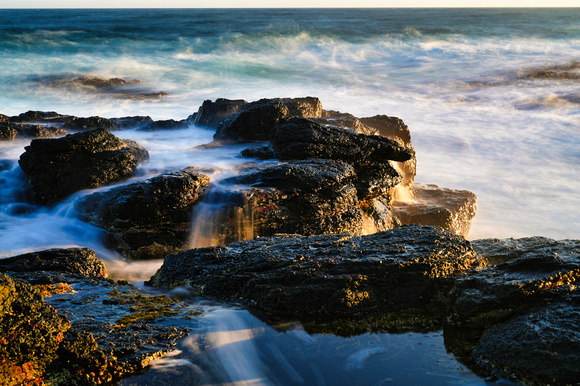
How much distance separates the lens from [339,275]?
4.14 m

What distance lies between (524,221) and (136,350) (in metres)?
8.64

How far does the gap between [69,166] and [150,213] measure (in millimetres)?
1818

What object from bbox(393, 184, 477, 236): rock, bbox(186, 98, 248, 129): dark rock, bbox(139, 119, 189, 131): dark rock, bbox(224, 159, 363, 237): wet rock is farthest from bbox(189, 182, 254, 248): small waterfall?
bbox(139, 119, 189, 131): dark rock

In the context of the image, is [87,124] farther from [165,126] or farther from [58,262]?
[58,262]

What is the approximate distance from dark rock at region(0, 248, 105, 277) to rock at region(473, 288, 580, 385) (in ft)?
12.1

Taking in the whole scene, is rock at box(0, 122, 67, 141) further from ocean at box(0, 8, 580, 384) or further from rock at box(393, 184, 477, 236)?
rock at box(393, 184, 477, 236)

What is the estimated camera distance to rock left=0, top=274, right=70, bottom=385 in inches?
113

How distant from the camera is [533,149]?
559 inches

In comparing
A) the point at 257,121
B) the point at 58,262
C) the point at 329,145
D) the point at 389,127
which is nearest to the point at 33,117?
the point at 257,121

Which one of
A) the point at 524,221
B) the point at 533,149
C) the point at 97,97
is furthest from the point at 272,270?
the point at 97,97

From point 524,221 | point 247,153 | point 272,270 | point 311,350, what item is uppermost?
point 247,153

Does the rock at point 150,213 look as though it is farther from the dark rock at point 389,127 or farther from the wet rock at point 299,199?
the dark rock at point 389,127

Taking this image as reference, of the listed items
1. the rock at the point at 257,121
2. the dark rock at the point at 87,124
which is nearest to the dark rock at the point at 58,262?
the rock at the point at 257,121

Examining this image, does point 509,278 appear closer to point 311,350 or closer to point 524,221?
point 311,350
